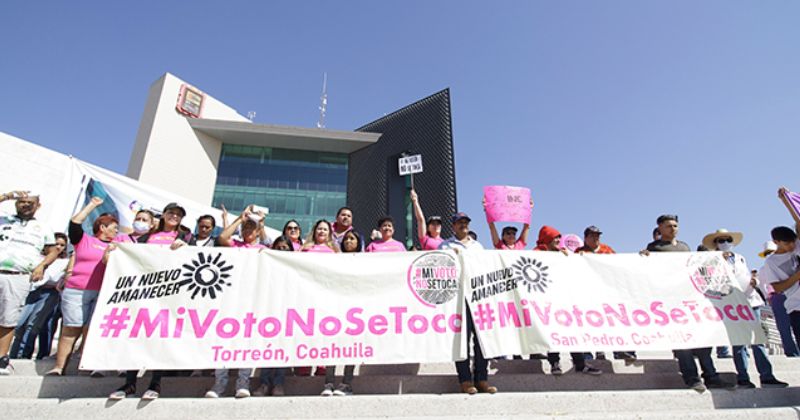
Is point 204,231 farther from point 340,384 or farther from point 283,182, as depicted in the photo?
point 283,182

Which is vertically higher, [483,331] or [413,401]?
[483,331]

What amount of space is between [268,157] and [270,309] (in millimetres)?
36703

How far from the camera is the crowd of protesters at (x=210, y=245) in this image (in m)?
3.47

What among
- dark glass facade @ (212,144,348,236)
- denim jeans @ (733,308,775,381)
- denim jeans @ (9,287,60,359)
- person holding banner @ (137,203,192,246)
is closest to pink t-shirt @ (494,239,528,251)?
denim jeans @ (733,308,775,381)

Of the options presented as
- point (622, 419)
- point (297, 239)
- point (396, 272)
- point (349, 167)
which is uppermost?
point (349, 167)

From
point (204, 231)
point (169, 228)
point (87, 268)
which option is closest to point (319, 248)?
point (204, 231)

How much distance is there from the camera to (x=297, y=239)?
484 centimetres

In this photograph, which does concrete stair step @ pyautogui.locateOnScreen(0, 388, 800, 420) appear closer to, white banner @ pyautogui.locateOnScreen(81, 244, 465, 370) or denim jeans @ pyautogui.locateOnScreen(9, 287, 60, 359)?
white banner @ pyautogui.locateOnScreen(81, 244, 465, 370)

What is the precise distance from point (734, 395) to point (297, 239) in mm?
4708

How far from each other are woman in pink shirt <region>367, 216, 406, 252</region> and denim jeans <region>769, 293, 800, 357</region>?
5.13m

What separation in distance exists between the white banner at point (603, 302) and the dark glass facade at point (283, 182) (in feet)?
103

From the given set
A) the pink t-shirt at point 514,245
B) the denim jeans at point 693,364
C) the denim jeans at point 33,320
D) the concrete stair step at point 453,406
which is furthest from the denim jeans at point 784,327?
the denim jeans at point 33,320

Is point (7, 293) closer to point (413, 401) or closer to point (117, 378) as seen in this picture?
point (117, 378)

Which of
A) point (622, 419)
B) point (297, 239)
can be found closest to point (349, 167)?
point (297, 239)
